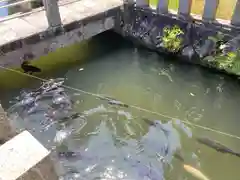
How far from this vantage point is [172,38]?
19.0 ft

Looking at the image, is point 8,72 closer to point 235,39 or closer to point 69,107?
point 69,107

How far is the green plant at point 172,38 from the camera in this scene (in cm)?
573

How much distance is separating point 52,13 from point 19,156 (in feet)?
13.0

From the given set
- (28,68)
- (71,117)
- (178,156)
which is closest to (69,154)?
(71,117)

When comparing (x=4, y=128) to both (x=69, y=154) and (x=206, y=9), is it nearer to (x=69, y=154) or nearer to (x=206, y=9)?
(x=69, y=154)

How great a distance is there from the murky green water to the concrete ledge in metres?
2.14

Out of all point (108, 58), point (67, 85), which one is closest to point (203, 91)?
point (108, 58)

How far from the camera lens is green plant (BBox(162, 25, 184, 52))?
573 cm

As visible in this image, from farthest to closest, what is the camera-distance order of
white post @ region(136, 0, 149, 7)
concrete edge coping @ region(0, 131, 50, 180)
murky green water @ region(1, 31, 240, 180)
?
1. white post @ region(136, 0, 149, 7)
2. murky green water @ region(1, 31, 240, 180)
3. concrete edge coping @ region(0, 131, 50, 180)

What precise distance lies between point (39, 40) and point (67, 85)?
991 mm

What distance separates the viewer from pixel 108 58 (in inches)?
243

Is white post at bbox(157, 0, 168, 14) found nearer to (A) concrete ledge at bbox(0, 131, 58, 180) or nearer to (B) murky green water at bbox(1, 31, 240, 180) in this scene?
(B) murky green water at bbox(1, 31, 240, 180)

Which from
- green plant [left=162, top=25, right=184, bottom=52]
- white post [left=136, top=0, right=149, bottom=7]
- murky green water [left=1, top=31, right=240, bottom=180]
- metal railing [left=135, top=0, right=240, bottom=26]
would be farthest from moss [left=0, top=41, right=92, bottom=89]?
metal railing [left=135, top=0, right=240, bottom=26]

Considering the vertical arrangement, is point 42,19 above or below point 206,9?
below
